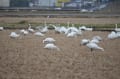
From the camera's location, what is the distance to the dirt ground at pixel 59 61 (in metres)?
7.96

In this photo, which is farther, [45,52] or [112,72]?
[45,52]

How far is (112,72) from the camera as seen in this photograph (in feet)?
26.7

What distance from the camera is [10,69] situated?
334 inches

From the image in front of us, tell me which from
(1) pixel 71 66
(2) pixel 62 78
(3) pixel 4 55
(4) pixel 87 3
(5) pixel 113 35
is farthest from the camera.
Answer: (4) pixel 87 3

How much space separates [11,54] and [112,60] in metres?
2.83

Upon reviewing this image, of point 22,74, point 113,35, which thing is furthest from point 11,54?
point 113,35

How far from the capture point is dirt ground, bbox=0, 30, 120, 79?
7.96m

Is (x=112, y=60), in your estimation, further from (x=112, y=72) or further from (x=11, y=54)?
(x=11, y=54)

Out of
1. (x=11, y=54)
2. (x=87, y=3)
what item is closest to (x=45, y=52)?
(x=11, y=54)

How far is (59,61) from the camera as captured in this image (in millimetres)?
Answer: 9594

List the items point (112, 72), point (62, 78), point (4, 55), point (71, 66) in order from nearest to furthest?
point (62, 78), point (112, 72), point (71, 66), point (4, 55)

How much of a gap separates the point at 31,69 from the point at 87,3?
35.0 m

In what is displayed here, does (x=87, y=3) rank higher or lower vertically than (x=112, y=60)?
lower

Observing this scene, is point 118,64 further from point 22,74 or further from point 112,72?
point 22,74
